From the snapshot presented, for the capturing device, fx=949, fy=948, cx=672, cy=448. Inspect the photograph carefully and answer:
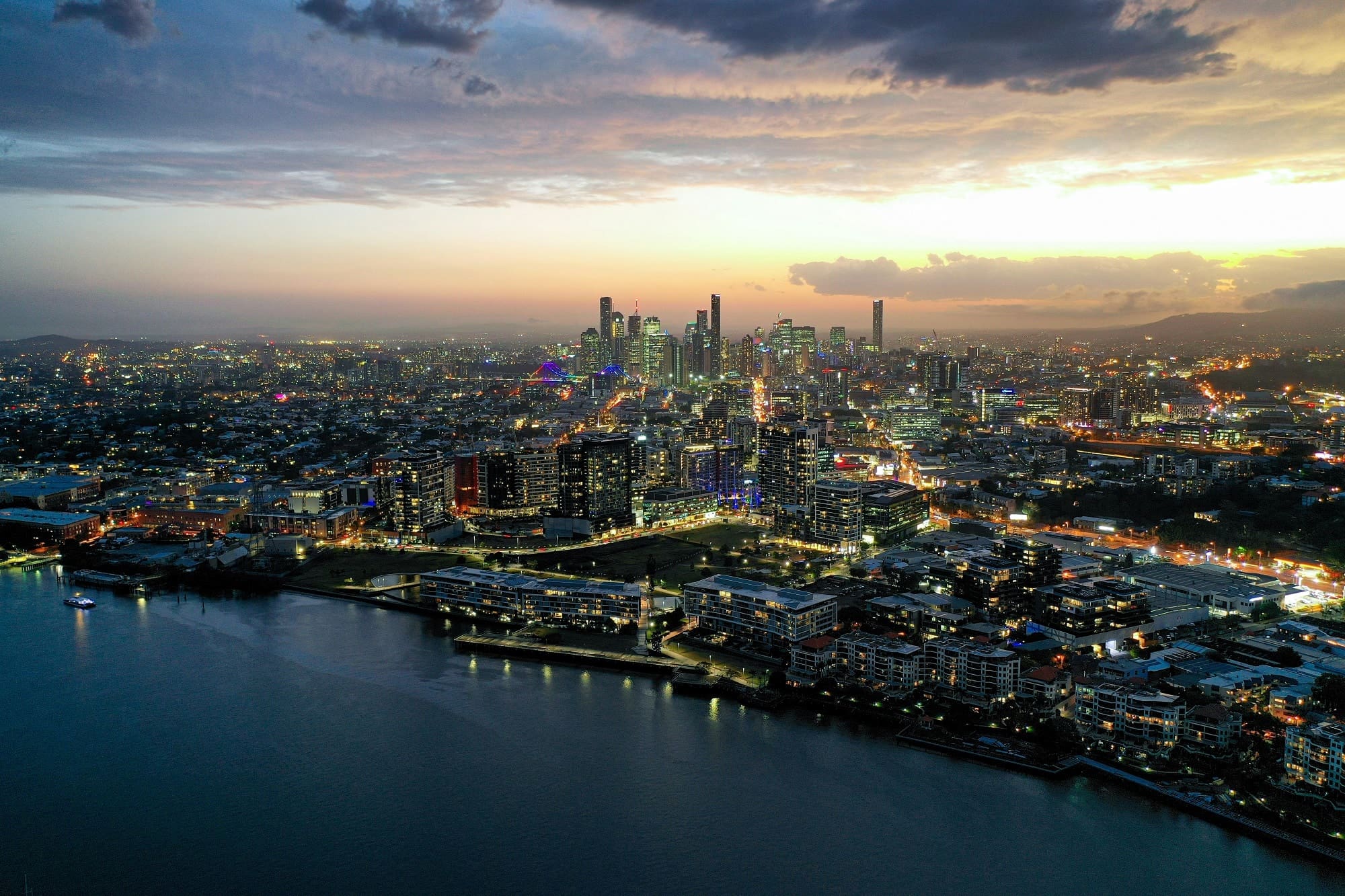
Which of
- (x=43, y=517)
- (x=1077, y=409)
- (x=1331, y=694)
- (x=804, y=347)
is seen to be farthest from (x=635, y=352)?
(x=1331, y=694)

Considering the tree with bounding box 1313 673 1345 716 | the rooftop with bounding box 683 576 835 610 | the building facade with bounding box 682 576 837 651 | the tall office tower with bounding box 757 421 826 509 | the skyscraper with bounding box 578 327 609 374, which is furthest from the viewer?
the skyscraper with bounding box 578 327 609 374

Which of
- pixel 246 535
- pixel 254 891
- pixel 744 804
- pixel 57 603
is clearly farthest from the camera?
pixel 246 535

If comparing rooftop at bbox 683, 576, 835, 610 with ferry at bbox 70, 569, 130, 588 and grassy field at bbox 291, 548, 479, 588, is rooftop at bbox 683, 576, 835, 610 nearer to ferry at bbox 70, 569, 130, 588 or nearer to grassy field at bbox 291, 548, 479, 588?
grassy field at bbox 291, 548, 479, 588

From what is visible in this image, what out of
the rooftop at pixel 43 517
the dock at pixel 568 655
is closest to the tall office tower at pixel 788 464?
the dock at pixel 568 655

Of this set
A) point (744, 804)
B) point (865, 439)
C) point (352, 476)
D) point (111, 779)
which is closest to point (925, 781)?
point (744, 804)

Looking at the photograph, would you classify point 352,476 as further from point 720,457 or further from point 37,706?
point 37,706

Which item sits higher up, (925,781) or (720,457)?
(720,457)

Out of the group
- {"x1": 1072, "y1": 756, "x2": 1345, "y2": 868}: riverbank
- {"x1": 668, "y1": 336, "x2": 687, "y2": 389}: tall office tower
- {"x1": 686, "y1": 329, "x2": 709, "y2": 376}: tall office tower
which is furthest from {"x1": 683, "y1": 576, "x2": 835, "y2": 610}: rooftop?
{"x1": 686, "y1": 329, "x2": 709, "y2": 376}: tall office tower
